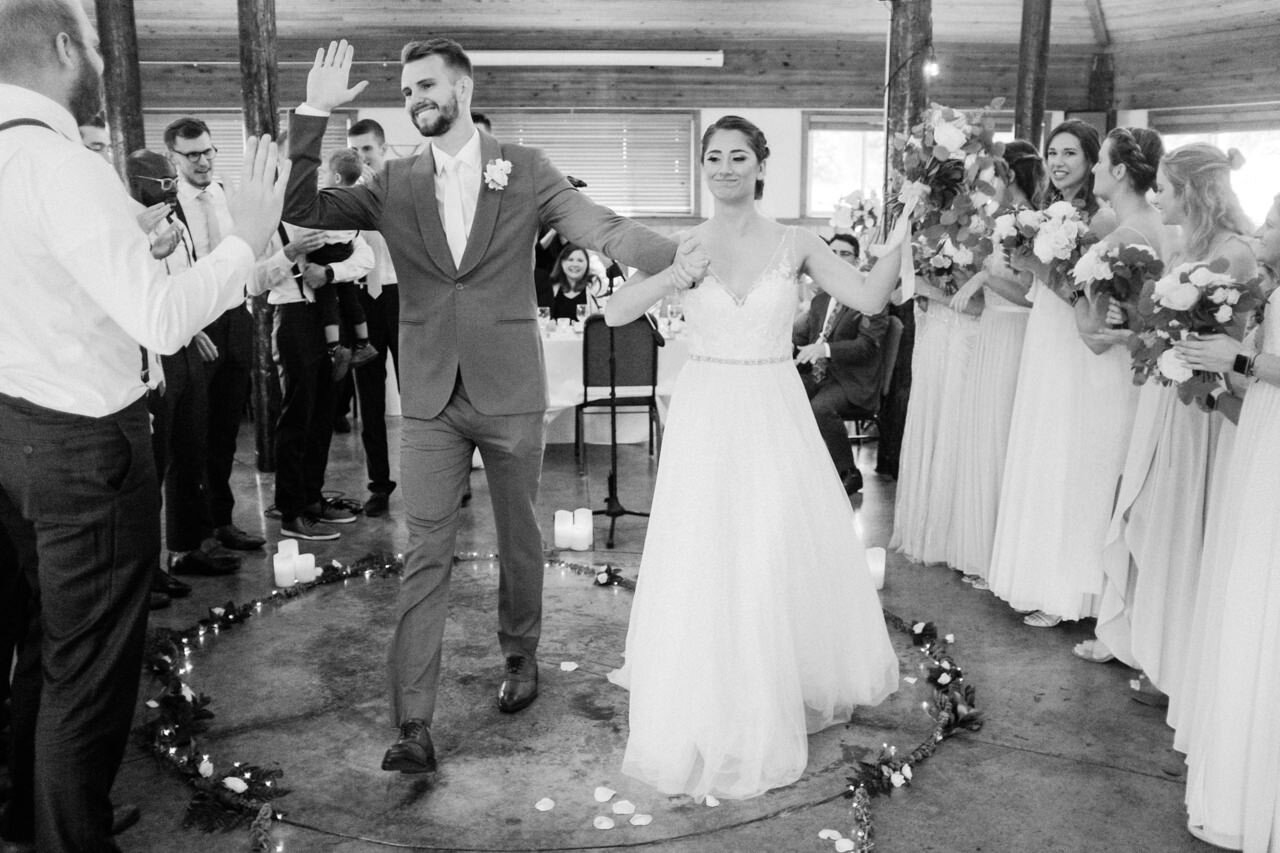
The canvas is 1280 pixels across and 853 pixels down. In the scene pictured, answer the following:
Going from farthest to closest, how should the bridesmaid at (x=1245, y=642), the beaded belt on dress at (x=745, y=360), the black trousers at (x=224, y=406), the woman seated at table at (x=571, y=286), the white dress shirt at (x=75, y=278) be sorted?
the woman seated at table at (x=571, y=286) < the black trousers at (x=224, y=406) < the beaded belt on dress at (x=745, y=360) < the bridesmaid at (x=1245, y=642) < the white dress shirt at (x=75, y=278)

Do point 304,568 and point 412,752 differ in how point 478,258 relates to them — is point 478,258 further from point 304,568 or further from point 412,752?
point 304,568

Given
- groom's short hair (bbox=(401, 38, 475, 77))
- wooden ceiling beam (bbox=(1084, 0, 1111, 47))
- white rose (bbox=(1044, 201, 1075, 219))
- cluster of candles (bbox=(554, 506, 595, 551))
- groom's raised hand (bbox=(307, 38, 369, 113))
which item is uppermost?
wooden ceiling beam (bbox=(1084, 0, 1111, 47))

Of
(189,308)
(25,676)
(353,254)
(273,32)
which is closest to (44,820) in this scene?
(25,676)

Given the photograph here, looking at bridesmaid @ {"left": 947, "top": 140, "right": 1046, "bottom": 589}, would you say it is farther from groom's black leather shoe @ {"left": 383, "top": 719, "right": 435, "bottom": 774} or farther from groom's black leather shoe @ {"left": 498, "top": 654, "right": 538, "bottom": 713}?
groom's black leather shoe @ {"left": 383, "top": 719, "right": 435, "bottom": 774}

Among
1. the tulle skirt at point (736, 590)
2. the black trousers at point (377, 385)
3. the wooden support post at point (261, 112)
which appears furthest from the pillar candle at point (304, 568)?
the wooden support post at point (261, 112)

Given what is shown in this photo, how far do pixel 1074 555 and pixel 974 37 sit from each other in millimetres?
9603

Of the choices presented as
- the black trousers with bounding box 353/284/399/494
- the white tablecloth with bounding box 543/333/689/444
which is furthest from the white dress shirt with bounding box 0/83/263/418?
the white tablecloth with bounding box 543/333/689/444

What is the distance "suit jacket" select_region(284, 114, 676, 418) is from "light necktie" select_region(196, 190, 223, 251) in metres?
2.35

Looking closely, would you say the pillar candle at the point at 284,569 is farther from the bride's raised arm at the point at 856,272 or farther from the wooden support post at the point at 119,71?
the wooden support post at the point at 119,71

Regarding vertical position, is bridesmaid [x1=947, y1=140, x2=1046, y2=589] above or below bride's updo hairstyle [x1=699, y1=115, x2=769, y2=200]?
below

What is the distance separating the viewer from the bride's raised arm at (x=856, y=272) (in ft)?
11.1

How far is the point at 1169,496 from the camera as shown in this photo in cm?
A: 381

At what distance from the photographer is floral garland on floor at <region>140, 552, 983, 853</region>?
125 inches

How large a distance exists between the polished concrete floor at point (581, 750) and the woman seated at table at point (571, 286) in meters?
3.15
